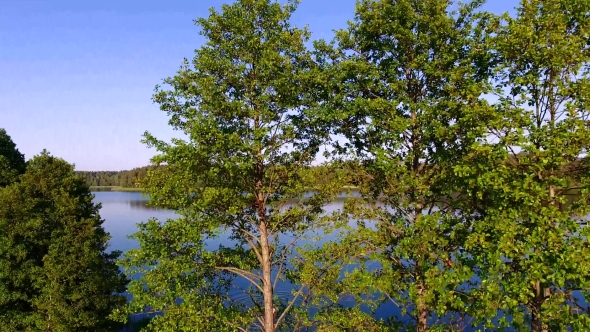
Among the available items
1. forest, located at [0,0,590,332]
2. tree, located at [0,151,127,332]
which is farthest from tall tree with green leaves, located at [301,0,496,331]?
tree, located at [0,151,127,332]

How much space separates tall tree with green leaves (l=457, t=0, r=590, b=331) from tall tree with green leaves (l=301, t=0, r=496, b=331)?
969mm

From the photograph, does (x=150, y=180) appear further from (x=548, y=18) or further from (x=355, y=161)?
(x=548, y=18)

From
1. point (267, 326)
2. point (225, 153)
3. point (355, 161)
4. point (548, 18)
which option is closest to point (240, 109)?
point (225, 153)

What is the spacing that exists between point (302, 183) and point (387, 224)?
3559mm

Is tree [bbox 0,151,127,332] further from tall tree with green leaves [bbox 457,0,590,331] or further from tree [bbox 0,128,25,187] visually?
tall tree with green leaves [bbox 457,0,590,331]

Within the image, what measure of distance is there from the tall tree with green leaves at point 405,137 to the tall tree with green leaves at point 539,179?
97cm

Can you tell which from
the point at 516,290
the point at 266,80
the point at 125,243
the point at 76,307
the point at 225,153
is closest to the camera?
the point at 516,290

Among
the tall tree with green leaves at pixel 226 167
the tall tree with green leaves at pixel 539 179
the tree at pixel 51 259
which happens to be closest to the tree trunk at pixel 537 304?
the tall tree with green leaves at pixel 539 179

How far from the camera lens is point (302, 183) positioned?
15.7 metres

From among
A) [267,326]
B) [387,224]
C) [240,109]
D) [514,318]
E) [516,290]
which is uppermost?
[240,109]

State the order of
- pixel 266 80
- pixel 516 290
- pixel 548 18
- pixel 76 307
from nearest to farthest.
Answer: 1. pixel 516 290
2. pixel 548 18
3. pixel 266 80
4. pixel 76 307

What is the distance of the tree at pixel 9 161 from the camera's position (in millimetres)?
30250

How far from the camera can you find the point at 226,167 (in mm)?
13609

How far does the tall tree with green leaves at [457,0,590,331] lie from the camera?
979 centimetres
